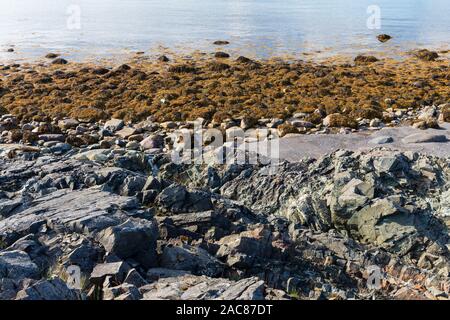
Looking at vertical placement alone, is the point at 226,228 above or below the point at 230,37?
below

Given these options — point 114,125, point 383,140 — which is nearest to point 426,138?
point 383,140

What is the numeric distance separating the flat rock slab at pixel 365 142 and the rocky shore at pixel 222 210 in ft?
0.43

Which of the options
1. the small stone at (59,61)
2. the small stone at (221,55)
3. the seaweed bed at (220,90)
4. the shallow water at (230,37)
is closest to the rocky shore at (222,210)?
the seaweed bed at (220,90)

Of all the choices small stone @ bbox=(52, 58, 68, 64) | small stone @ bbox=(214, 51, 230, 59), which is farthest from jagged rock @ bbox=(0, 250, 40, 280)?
small stone @ bbox=(214, 51, 230, 59)

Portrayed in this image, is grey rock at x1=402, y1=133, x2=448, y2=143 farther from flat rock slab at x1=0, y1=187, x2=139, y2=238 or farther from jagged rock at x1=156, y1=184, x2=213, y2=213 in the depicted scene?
flat rock slab at x1=0, y1=187, x2=139, y2=238

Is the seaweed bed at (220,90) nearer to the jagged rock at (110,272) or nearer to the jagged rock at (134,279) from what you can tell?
the jagged rock at (110,272)

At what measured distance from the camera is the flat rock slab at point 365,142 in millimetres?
18859

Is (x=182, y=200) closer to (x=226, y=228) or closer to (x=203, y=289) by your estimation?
(x=226, y=228)

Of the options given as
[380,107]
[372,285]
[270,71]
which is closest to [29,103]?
[270,71]

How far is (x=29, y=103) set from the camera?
1222 inches

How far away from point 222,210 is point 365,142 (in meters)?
9.60

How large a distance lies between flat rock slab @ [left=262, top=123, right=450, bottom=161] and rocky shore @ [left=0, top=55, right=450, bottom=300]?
13 cm

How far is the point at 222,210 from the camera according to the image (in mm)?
13273

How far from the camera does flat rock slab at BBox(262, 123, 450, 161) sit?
18.9 meters
